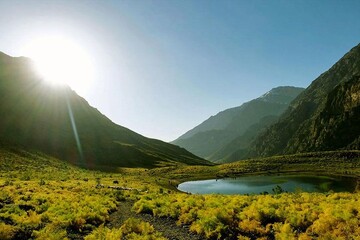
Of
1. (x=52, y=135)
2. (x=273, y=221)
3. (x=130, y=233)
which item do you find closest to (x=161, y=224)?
(x=130, y=233)

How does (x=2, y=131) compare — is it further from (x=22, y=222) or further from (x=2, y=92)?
(x=22, y=222)

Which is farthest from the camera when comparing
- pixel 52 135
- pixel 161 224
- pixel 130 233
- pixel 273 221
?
pixel 52 135

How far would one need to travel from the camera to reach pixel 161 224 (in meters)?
20.6

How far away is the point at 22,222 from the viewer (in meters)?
17.9

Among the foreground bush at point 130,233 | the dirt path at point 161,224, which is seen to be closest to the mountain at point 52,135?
the dirt path at point 161,224

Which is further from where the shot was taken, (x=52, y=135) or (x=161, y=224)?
(x=52, y=135)

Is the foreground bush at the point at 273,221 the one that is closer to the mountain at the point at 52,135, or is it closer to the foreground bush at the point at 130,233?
the foreground bush at the point at 130,233

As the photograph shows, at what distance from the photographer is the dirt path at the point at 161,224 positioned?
17.7 meters

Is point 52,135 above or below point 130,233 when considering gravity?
above

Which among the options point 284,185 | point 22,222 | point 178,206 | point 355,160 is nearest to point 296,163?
point 355,160

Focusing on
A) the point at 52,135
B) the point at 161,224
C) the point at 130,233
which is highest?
the point at 52,135

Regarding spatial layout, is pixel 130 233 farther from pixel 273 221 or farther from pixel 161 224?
pixel 273 221

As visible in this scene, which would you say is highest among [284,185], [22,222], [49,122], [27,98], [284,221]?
[27,98]

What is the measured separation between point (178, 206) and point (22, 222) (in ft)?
35.2
